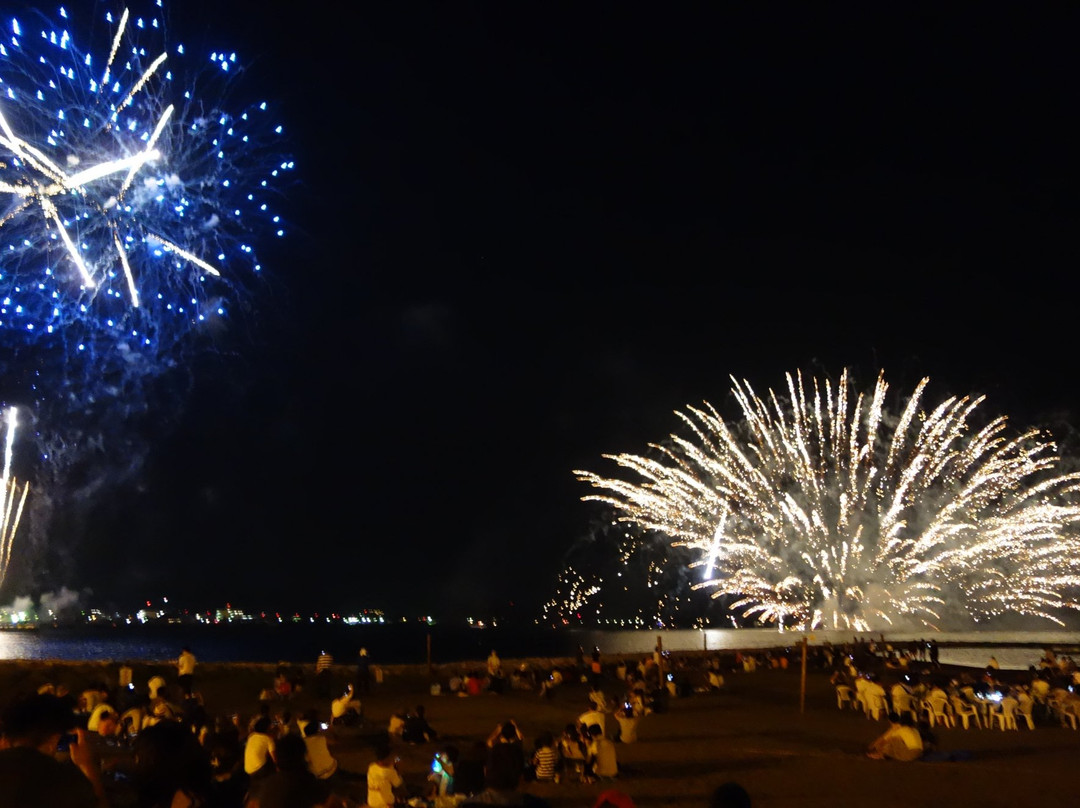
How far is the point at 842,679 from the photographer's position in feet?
75.3

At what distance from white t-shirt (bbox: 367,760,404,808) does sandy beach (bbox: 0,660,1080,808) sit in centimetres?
182

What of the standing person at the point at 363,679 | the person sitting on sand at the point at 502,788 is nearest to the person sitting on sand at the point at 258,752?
the person sitting on sand at the point at 502,788

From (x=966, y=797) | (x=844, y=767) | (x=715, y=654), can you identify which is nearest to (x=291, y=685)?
(x=844, y=767)

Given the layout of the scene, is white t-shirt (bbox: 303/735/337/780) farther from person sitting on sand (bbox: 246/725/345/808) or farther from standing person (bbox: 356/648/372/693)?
standing person (bbox: 356/648/372/693)

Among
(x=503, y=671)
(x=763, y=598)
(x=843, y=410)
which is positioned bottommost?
(x=503, y=671)

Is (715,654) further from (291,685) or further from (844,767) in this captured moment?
(844,767)

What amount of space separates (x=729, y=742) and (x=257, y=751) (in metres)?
8.54

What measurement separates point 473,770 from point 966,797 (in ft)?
25.8

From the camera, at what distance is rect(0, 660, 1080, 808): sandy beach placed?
36.2 feet

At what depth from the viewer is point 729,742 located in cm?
1512

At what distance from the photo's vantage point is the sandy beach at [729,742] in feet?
36.2

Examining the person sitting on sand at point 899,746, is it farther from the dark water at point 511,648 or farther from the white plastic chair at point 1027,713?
the dark water at point 511,648

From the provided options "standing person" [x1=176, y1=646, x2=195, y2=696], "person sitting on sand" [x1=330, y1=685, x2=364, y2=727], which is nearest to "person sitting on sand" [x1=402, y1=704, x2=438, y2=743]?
"person sitting on sand" [x1=330, y1=685, x2=364, y2=727]

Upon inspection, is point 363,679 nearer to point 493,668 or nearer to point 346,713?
point 493,668
